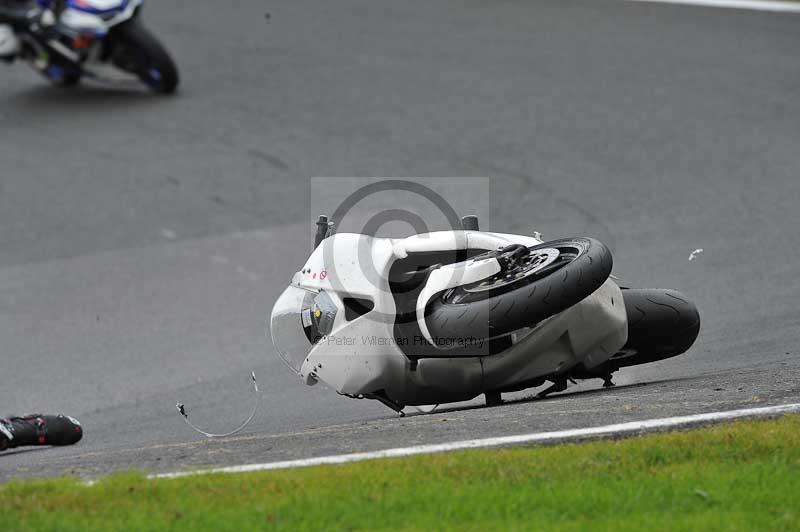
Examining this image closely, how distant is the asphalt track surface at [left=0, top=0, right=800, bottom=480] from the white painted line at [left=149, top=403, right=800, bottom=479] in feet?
0.42

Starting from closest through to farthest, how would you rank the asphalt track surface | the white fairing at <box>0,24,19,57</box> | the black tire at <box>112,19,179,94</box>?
1. the asphalt track surface
2. the black tire at <box>112,19,179,94</box>
3. the white fairing at <box>0,24,19,57</box>

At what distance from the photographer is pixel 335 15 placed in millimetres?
17562

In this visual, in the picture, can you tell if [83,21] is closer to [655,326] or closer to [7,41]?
[7,41]

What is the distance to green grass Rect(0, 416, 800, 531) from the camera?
13.5 feet

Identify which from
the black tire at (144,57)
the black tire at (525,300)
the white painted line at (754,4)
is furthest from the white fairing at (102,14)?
the black tire at (525,300)

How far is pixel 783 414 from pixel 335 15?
1339 centimetres

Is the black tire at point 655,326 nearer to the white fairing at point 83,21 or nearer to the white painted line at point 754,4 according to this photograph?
the white fairing at point 83,21

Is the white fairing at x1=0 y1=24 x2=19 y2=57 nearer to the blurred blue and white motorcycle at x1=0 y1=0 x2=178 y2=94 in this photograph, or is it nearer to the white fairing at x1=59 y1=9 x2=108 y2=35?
the blurred blue and white motorcycle at x1=0 y1=0 x2=178 y2=94

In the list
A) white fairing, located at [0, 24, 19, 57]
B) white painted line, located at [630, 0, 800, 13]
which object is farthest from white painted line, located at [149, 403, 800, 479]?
white painted line, located at [630, 0, 800, 13]

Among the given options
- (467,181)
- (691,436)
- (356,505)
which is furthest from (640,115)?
(356,505)

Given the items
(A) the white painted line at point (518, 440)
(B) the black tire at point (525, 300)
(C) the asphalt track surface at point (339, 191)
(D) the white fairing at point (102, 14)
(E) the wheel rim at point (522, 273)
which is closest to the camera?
(A) the white painted line at point (518, 440)

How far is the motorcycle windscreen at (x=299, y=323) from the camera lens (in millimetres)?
6133

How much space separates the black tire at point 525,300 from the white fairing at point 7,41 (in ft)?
34.6

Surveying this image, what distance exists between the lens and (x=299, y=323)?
6.27 m
